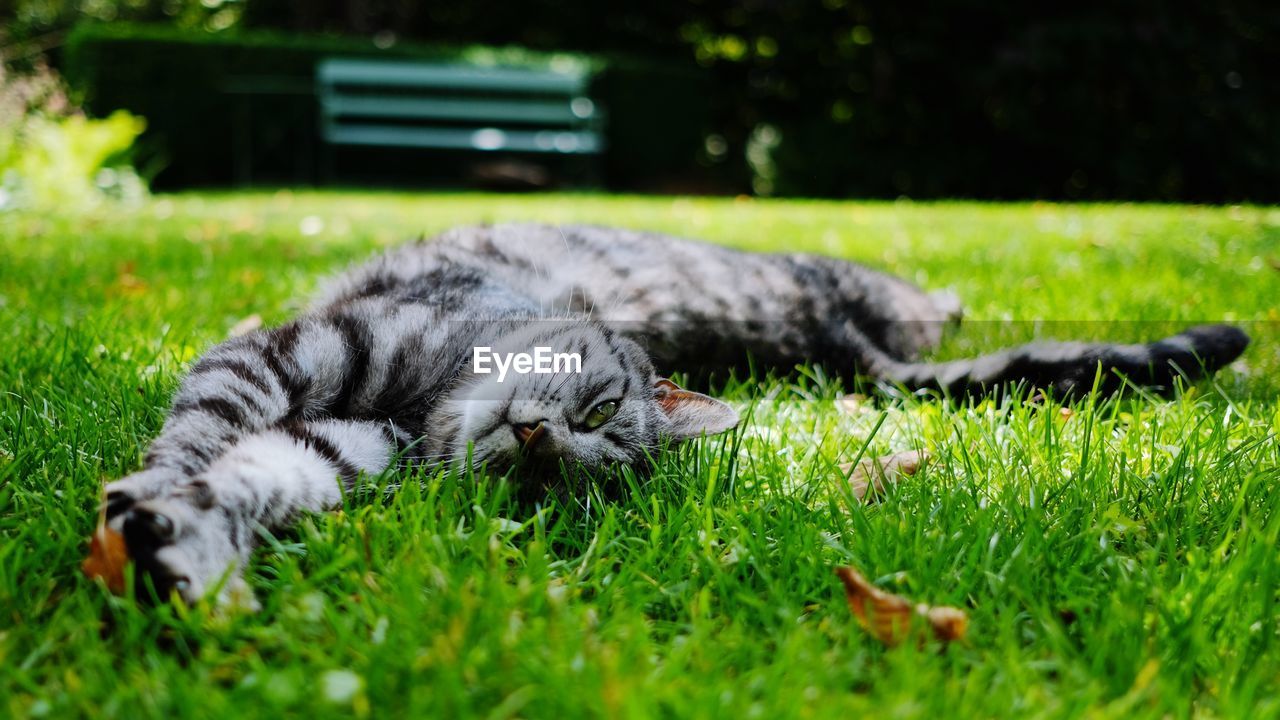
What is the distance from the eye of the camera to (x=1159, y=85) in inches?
431

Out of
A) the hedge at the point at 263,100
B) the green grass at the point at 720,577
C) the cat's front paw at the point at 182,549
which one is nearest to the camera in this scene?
the green grass at the point at 720,577

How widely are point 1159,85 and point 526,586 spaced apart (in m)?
12.1

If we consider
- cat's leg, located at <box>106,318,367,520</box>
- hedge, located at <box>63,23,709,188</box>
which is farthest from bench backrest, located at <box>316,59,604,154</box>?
cat's leg, located at <box>106,318,367,520</box>

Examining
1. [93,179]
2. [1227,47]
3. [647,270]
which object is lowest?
[93,179]

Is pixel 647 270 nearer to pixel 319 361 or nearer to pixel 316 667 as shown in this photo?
pixel 319 361

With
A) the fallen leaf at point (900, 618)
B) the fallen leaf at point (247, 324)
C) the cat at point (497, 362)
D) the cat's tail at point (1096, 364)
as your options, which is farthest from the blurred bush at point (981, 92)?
the fallen leaf at point (900, 618)

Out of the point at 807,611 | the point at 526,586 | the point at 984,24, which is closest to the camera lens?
the point at 526,586

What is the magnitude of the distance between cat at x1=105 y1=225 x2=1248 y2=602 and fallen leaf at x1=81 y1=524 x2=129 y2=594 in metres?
0.02

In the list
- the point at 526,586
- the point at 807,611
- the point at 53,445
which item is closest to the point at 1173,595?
the point at 807,611

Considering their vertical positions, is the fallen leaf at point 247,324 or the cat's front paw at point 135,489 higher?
the cat's front paw at point 135,489

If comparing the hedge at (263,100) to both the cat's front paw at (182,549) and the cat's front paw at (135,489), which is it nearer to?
the cat's front paw at (135,489)

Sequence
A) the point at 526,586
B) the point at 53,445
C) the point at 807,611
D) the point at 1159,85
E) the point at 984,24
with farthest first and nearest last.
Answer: the point at 984,24 < the point at 1159,85 < the point at 53,445 < the point at 807,611 < the point at 526,586

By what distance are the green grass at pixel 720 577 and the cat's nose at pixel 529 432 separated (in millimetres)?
118

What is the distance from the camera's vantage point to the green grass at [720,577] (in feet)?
3.88
